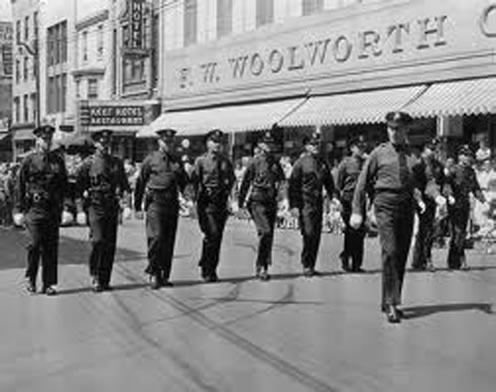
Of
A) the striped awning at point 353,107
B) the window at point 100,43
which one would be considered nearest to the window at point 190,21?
the window at point 100,43

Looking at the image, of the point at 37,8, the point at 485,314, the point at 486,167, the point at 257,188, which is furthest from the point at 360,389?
the point at 37,8

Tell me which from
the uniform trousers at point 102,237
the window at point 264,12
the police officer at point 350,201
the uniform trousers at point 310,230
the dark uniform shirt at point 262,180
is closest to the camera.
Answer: the uniform trousers at point 102,237

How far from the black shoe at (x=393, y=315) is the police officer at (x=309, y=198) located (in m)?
3.55

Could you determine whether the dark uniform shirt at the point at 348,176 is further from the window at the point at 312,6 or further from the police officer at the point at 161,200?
the window at the point at 312,6

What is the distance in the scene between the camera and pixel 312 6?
28844mm

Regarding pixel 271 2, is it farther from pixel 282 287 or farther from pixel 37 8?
pixel 37 8

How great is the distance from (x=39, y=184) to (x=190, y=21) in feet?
86.1

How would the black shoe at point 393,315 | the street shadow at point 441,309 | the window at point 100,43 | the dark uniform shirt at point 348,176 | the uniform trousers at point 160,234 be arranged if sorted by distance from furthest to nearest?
the window at point 100,43, the dark uniform shirt at point 348,176, the uniform trousers at point 160,234, the street shadow at point 441,309, the black shoe at point 393,315

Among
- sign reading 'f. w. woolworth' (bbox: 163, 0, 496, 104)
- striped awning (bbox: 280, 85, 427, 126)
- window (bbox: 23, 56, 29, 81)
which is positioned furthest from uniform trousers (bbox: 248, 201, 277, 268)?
window (bbox: 23, 56, 29, 81)

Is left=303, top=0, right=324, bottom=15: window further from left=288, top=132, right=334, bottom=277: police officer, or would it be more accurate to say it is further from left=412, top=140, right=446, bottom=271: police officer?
left=288, top=132, right=334, bottom=277: police officer

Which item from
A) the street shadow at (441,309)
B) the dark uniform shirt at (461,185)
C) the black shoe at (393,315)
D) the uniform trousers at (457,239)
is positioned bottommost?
the street shadow at (441,309)

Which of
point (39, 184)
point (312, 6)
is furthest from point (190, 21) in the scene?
point (39, 184)

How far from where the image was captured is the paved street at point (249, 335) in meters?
6.96

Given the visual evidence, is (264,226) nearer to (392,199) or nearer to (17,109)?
(392,199)
